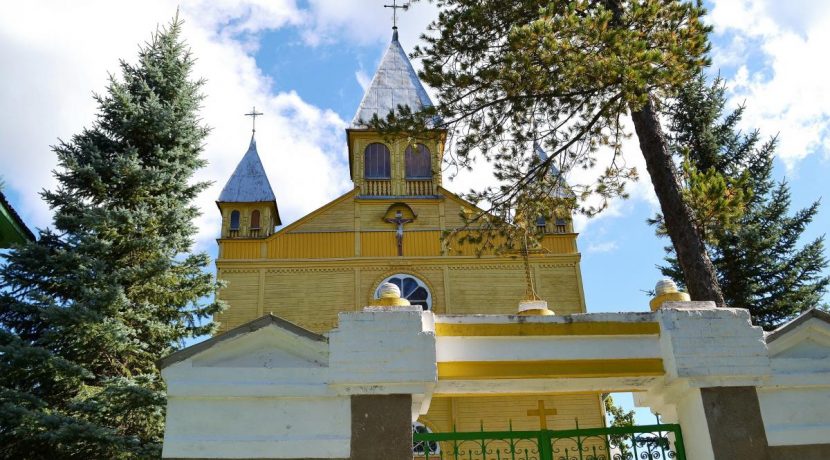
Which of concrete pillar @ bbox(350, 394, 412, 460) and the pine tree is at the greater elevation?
the pine tree

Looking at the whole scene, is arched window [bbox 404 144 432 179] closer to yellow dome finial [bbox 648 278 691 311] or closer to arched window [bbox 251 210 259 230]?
arched window [bbox 251 210 259 230]

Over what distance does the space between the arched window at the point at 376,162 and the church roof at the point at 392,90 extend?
1320 millimetres

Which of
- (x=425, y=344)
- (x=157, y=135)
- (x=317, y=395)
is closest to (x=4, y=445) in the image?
(x=157, y=135)

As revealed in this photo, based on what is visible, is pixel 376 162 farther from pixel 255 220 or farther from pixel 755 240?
pixel 755 240

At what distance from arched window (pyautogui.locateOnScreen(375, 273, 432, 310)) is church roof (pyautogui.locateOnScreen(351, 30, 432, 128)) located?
584 cm

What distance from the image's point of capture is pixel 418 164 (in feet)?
69.6

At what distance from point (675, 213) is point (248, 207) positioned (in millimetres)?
14696

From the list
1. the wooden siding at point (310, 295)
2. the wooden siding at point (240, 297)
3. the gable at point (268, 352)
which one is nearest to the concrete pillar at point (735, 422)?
the gable at point (268, 352)

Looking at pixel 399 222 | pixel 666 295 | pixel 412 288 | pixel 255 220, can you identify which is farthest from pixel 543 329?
pixel 255 220

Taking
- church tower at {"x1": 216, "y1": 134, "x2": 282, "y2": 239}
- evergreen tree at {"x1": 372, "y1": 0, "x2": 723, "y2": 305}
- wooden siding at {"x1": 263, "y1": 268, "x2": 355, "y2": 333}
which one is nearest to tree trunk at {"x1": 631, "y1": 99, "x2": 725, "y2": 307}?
evergreen tree at {"x1": 372, "y1": 0, "x2": 723, "y2": 305}

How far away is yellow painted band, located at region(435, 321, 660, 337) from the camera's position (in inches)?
206

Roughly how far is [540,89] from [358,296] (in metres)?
11.6

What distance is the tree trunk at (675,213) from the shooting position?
730cm

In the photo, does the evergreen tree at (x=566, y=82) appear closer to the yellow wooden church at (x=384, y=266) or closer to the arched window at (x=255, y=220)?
the yellow wooden church at (x=384, y=266)
